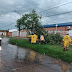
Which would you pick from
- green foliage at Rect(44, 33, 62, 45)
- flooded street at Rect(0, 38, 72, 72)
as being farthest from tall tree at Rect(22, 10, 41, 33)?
flooded street at Rect(0, 38, 72, 72)

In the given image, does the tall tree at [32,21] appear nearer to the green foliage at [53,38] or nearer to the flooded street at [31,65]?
the green foliage at [53,38]

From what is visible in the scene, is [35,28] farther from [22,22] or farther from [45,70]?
[45,70]

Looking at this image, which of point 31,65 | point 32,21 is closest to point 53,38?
point 32,21

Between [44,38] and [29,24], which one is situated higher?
[29,24]

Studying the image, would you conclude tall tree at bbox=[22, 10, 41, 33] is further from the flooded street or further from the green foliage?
the flooded street

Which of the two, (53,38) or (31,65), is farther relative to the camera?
(53,38)

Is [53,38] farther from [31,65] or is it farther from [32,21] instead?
[31,65]

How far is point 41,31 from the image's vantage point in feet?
50.5

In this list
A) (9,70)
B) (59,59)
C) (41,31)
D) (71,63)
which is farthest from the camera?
(41,31)

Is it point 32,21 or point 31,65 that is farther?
point 32,21

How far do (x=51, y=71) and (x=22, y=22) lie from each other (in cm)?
1225

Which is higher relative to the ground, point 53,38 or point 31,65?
point 53,38

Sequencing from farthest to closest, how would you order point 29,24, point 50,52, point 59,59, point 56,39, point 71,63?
point 29,24 → point 56,39 → point 50,52 → point 59,59 → point 71,63

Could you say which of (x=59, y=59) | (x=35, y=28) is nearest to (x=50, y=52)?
(x=59, y=59)
